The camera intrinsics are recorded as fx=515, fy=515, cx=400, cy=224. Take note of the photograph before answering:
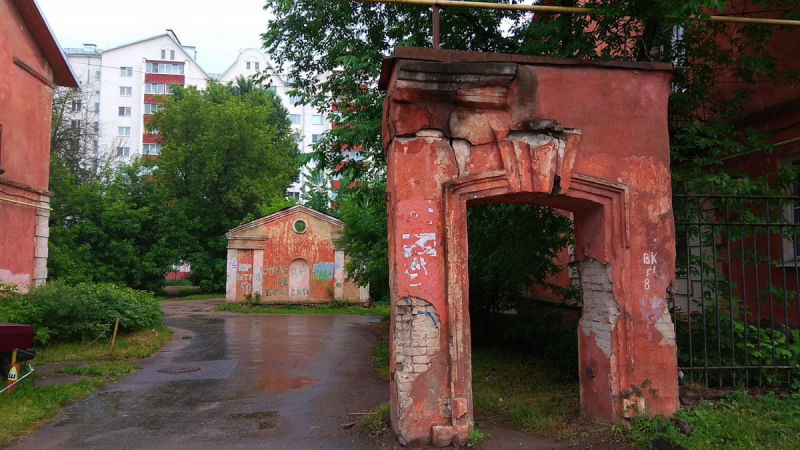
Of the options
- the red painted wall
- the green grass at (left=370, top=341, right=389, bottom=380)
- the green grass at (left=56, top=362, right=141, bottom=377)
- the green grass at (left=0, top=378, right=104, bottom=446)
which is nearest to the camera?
the green grass at (left=0, top=378, right=104, bottom=446)

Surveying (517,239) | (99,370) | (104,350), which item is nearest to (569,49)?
(517,239)

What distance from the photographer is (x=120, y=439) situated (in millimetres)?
5781

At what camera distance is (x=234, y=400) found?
7.62 m

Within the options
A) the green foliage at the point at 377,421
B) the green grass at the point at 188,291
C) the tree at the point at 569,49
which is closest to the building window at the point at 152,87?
the green grass at the point at 188,291

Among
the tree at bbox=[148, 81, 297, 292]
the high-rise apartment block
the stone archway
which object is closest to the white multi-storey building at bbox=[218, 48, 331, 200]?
the high-rise apartment block

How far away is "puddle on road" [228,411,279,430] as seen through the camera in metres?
6.25

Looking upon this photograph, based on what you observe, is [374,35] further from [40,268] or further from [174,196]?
[174,196]

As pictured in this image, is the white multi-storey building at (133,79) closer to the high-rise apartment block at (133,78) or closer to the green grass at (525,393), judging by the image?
the high-rise apartment block at (133,78)

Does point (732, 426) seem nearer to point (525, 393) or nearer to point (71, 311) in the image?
point (525, 393)

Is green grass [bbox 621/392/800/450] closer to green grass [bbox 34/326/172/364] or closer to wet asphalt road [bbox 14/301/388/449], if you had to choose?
wet asphalt road [bbox 14/301/388/449]

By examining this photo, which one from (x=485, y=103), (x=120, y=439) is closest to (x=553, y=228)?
(x=485, y=103)

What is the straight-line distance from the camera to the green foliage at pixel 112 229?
25547mm

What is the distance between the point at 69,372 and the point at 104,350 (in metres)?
1.92

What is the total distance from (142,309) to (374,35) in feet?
29.4
